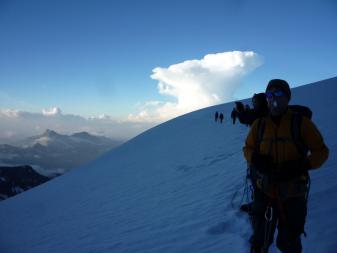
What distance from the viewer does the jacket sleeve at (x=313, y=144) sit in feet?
11.2

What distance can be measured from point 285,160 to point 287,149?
0.12 metres

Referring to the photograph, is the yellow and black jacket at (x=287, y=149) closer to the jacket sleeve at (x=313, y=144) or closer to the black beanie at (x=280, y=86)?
the jacket sleeve at (x=313, y=144)

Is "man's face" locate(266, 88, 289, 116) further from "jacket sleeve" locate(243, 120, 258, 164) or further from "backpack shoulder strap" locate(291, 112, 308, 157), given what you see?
"jacket sleeve" locate(243, 120, 258, 164)

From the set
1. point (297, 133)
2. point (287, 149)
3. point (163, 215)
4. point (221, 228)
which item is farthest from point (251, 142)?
point (163, 215)

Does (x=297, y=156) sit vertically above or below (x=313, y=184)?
above

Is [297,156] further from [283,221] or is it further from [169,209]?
[169,209]

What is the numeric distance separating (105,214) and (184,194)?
328 cm

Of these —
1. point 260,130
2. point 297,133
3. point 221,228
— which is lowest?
point 221,228

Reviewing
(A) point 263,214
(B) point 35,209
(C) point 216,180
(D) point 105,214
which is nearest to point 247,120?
(A) point 263,214

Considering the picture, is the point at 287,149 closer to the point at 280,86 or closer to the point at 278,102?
the point at 278,102

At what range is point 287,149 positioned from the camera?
3.51 metres

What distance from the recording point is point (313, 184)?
684 centimetres

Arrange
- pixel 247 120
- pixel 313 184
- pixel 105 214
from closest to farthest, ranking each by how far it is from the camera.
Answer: pixel 247 120 < pixel 313 184 < pixel 105 214

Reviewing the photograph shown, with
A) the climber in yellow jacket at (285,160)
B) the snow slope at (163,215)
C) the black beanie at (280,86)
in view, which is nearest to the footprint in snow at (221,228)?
the snow slope at (163,215)
